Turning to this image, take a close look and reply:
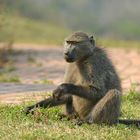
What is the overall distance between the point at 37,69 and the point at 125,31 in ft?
303

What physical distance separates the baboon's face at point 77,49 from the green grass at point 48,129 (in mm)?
808

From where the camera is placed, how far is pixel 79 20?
11956 centimetres

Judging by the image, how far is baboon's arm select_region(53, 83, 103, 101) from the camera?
26.2 feet

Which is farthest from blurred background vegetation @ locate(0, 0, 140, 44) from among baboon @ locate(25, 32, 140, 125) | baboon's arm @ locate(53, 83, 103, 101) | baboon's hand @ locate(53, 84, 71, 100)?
baboon's hand @ locate(53, 84, 71, 100)

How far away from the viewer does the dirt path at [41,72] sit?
35.3 ft

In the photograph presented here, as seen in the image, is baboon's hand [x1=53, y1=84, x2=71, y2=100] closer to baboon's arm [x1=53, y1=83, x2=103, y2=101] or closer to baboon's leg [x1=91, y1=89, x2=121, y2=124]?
baboon's arm [x1=53, y1=83, x2=103, y2=101]

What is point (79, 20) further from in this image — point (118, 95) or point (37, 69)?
point (118, 95)

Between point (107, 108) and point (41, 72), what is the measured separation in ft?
28.1

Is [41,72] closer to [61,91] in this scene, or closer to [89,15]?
[61,91]

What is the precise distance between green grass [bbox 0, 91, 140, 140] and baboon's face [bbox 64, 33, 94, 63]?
808 millimetres

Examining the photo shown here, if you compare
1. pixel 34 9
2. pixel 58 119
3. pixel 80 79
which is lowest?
pixel 58 119

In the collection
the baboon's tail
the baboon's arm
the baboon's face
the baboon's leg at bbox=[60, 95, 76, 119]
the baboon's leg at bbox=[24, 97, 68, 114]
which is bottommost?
the baboon's tail

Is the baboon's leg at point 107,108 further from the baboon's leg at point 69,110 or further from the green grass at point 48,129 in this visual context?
the baboon's leg at point 69,110

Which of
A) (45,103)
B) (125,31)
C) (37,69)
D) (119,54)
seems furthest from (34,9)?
(45,103)
